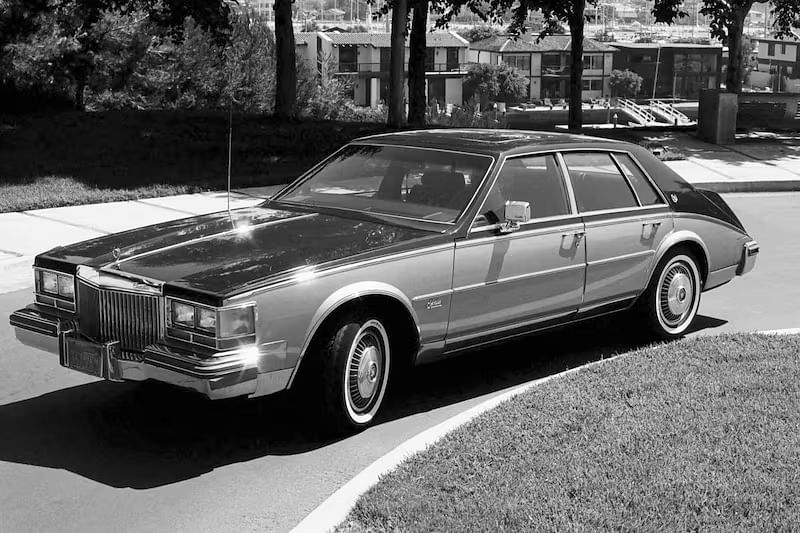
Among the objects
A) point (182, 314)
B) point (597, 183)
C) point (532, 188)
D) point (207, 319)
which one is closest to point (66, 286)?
point (182, 314)

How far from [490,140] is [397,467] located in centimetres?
279

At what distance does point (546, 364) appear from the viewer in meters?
7.46

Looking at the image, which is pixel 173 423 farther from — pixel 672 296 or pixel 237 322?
pixel 672 296

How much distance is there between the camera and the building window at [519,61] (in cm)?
14150

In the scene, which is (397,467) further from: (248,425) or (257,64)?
(257,64)

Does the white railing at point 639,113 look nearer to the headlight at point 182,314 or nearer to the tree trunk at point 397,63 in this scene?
the tree trunk at point 397,63

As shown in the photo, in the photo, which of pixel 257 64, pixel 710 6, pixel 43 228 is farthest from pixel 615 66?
pixel 43 228

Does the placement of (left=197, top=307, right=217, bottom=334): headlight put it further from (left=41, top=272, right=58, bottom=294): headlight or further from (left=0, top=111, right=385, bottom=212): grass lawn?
(left=0, top=111, right=385, bottom=212): grass lawn

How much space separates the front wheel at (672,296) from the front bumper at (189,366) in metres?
3.24

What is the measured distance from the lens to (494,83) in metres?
128

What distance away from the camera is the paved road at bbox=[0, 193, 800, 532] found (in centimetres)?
494

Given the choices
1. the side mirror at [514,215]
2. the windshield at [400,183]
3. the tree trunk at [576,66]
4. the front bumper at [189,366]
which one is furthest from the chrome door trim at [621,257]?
the tree trunk at [576,66]

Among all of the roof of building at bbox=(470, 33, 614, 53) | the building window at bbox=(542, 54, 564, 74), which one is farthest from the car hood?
the building window at bbox=(542, 54, 564, 74)

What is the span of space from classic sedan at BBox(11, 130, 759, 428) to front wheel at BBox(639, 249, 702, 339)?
14mm
